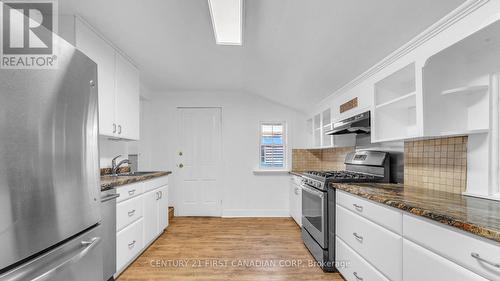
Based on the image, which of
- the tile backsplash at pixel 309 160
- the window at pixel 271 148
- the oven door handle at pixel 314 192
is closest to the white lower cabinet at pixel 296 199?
the tile backsplash at pixel 309 160

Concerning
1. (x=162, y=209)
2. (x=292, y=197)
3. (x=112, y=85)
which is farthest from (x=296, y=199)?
(x=112, y=85)

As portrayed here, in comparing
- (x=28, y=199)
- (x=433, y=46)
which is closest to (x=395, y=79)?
(x=433, y=46)

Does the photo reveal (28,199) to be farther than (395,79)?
No

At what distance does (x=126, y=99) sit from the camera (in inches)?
107

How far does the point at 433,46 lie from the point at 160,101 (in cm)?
411

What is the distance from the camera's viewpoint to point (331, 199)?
2.28 metres

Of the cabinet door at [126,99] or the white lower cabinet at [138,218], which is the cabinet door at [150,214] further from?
the cabinet door at [126,99]

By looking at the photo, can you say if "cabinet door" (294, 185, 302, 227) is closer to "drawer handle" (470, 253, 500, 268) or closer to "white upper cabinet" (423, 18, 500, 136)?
"white upper cabinet" (423, 18, 500, 136)

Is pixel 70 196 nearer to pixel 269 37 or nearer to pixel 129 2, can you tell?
pixel 129 2

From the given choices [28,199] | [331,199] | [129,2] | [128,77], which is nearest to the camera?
[28,199]

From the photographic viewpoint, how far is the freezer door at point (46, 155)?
73 centimetres

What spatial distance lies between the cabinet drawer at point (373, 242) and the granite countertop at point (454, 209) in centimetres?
20

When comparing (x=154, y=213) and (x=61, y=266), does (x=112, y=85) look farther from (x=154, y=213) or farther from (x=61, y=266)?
(x=61, y=266)

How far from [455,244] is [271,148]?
3.51m
